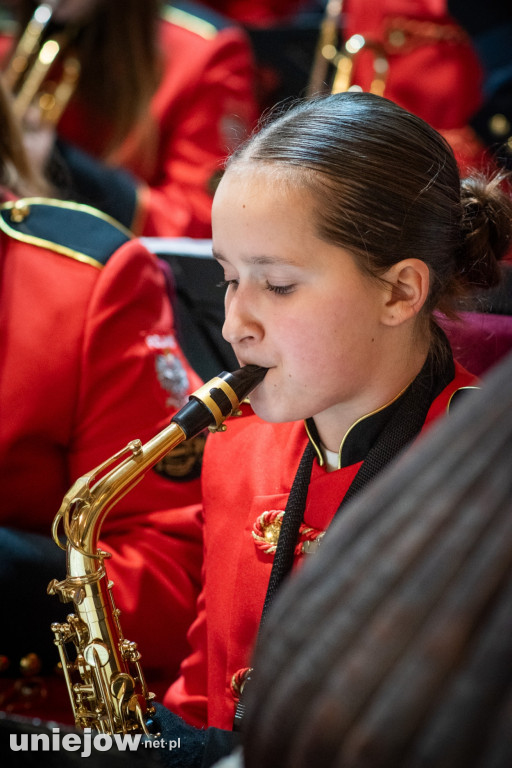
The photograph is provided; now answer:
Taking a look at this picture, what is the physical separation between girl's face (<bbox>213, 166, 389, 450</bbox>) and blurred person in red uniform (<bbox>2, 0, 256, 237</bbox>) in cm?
107

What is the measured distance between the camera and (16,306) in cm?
115

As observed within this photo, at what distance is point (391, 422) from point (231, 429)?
0.83 ft

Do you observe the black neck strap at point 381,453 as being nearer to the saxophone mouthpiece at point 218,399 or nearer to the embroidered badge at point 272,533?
the embroidered badge at point 272,533

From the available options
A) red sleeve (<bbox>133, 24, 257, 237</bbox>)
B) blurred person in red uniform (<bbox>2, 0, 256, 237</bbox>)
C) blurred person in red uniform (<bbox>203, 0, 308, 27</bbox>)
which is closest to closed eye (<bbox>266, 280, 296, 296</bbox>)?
blurred person in red uniform (<bbox>2, 0, 256, 237</bbox>)

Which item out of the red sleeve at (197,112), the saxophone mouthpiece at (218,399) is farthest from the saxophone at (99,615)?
the red sleeve at (197,112)

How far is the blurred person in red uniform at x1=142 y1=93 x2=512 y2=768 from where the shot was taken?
2.67ft

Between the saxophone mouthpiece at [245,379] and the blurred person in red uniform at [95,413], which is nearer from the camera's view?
the saxophone mouthpiece at [245,379]

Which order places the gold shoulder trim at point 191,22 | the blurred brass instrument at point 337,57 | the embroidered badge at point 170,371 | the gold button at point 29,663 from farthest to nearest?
the gold shoulder trim at point 191,22
the blurred brass instrument at point 337,57
the embroidered badge at point 170,371
the gold button at point 29,663

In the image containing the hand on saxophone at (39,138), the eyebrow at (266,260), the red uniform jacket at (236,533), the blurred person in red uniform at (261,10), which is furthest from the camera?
the blurred person in red uniform at (261,10)

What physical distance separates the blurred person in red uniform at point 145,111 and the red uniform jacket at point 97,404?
0.70m

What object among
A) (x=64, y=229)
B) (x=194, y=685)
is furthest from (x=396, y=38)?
(x=194, y=685)

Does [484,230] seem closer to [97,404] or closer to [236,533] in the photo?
[236,533]

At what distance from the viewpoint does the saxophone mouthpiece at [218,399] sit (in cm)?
85

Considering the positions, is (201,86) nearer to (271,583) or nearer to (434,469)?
(271,583)
